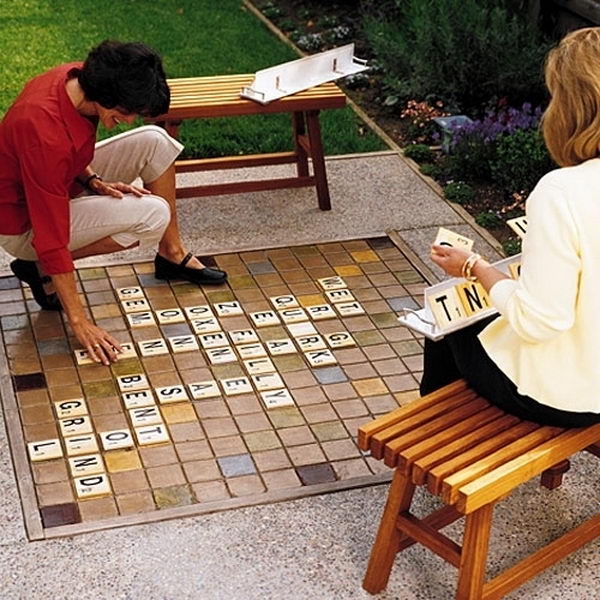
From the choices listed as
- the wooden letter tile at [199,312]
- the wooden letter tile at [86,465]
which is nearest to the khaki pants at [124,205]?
the wooden letter tile at [199,312]

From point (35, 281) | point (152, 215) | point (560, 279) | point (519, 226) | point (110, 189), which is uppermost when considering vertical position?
point (560, 279)

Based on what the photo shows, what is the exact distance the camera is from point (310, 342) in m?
4.84

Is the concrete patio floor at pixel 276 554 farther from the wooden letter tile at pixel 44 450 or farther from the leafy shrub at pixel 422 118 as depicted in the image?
the leafy shrub at pixel 422 118

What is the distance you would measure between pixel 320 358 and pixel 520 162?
205 centimetres

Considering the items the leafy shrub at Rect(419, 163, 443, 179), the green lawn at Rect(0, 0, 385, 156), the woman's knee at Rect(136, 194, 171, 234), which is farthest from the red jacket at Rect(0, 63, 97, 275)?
the leafy shrub at Rect(419, 163, 443, 179)

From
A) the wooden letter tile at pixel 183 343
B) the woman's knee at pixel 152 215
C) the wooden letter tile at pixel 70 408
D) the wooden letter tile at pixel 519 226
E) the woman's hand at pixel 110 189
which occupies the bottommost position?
the wooden letter tile at pixel 183 343

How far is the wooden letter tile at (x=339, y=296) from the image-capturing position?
5.18 metres

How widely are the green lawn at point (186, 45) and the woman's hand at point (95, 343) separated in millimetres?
2230

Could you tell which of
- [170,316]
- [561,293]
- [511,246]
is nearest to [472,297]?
[561,293]

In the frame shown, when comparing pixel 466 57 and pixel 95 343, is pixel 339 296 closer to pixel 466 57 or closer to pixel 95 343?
pixel 95 343

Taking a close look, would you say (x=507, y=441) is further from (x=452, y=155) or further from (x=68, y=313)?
(x=452, y=155)

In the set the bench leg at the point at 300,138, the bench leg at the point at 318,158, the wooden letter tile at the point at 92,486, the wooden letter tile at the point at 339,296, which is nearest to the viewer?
the wooden letter tile at the point at 92,486

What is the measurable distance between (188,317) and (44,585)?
1718 millimetres

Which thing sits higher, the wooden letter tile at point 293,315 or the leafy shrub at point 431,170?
the wooden letter tile at point 293,315
